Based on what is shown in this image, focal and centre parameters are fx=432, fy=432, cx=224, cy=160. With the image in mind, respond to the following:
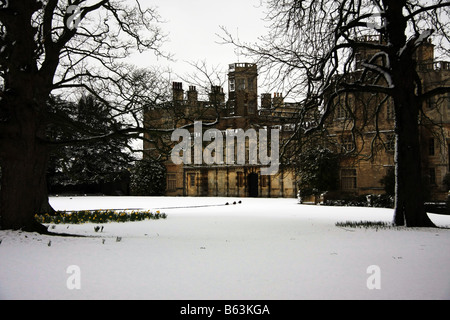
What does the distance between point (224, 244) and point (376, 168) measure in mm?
29424

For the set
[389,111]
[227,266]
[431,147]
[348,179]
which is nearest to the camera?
[227,266]

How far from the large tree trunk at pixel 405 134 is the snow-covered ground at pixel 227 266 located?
2.08m

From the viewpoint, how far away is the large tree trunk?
12.8 m

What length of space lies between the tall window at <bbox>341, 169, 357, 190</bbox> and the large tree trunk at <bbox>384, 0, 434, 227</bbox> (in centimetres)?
2449

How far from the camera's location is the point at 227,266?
267 inches

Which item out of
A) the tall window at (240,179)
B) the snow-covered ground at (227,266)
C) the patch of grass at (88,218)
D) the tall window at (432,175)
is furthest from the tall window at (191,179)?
the snow-covered ground at (227,266)

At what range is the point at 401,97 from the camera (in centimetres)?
1312

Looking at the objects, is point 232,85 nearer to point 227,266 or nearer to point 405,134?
point 405,134

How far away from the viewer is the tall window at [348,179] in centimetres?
3712

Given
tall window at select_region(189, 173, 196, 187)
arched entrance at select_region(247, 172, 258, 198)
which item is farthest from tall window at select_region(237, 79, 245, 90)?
tall window at select_region(189, 173, 196, 187)

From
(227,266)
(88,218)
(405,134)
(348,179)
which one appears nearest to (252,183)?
(348,179)

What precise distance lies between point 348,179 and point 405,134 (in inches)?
990
